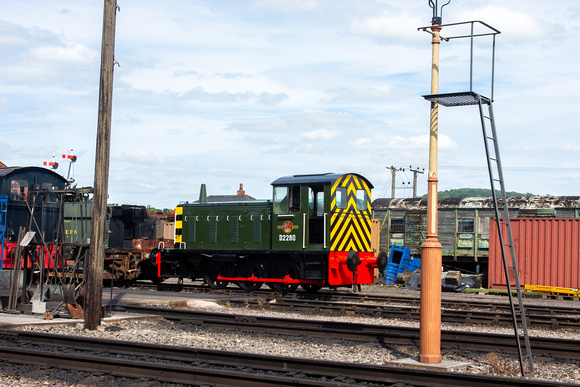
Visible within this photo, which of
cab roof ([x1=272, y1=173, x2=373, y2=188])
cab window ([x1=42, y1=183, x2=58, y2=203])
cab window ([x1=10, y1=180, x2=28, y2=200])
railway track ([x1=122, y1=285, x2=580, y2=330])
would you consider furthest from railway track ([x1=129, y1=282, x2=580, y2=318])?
cab window ([x1=10, y1=180, x2=28, y2=200])

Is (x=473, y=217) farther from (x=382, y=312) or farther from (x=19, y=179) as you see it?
(x=19, y=179)

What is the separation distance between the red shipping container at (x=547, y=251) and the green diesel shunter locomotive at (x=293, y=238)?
5690 mm

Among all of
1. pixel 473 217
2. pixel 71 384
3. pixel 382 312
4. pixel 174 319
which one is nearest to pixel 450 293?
pixel 473 217

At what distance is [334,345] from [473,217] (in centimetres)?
1746

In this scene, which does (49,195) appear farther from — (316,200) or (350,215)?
(350,215)

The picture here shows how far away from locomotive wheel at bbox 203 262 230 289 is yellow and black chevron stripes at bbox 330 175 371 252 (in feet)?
13.8

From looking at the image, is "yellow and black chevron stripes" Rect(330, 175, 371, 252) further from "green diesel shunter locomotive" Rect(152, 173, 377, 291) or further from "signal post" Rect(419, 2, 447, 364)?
"signal post" Rect(419, 2, 447, 364)

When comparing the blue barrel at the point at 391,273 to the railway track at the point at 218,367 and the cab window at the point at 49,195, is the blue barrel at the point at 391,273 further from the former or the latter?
the railway track at the point at 218,367

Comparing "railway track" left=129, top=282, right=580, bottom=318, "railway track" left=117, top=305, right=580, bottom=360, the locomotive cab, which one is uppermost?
the locomotive cab

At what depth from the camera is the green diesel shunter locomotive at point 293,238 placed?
660 inches

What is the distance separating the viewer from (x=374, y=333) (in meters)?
10.1

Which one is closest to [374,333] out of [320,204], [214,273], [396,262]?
[320,204]

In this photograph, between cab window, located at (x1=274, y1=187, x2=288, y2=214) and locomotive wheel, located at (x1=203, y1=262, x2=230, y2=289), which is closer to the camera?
cab window, located at (x1=274, y1=187, x2=288, y2=214)

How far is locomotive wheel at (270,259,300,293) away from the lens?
688 inches
